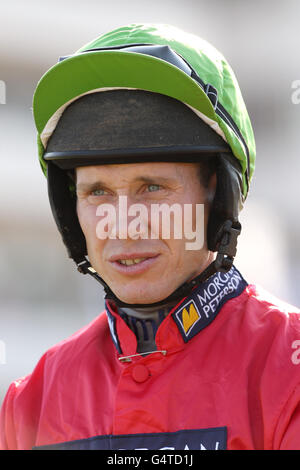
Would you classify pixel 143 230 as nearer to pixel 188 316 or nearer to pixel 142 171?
pixel 142 171

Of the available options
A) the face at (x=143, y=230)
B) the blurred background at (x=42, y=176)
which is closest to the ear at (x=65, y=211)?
the face at (x=143, y=230)

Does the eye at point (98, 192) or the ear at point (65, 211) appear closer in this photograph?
the eye at point (98, 192)

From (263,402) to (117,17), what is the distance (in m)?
5.76

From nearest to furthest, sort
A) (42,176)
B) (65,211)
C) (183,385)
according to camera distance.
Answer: (183,385) < (65,211) < (42,176)

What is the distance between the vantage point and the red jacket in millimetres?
1974

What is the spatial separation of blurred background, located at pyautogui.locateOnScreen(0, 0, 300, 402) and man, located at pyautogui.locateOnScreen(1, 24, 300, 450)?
3.10m

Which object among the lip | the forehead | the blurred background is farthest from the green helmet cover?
the blurred background

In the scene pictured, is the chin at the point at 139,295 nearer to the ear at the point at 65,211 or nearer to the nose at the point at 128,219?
the nose at the point at 128,219

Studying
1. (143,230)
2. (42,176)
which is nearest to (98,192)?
(143,230)

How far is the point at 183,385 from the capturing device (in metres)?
2.10

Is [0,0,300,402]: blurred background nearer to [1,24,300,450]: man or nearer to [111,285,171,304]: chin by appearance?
[1,24,300,450]: man

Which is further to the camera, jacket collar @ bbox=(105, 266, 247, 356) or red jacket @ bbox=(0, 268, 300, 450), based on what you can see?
jacket collar @ bbox=(105, 266, 247, 356)

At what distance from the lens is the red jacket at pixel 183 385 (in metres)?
1.97

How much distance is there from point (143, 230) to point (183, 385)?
0.42 meters
